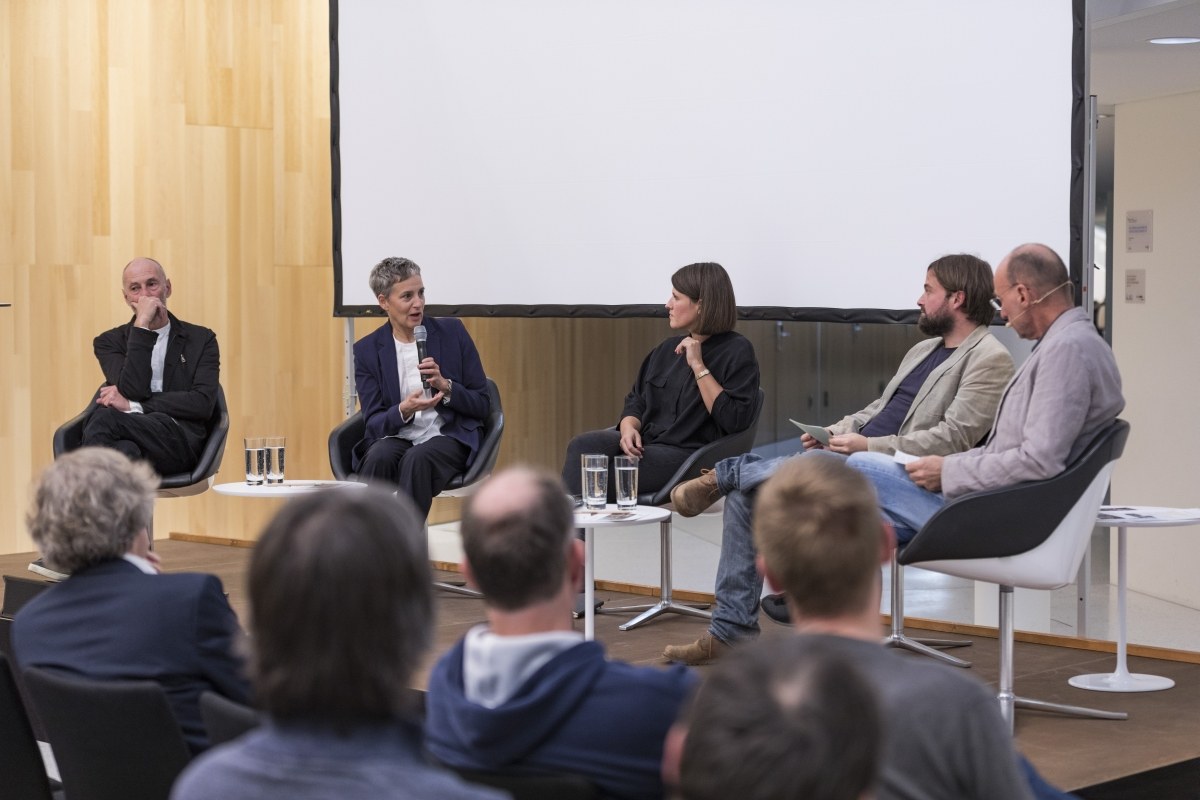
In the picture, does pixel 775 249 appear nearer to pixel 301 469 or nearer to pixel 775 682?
pixel 301 469

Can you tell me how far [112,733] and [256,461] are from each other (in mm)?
3078

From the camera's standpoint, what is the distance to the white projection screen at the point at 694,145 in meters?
5.00

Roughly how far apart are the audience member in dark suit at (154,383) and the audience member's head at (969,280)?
300 cm

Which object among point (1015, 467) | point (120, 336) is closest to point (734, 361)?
point (1015, 467)

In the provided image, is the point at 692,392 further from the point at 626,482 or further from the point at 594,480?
the point at 594,480

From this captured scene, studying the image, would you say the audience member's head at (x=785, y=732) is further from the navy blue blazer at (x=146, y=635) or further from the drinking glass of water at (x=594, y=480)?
the drinking glass of water at (x=594, y=480)

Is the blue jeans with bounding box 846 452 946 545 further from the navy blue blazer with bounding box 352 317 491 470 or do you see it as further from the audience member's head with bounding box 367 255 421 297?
the audience member's head with bounding box 367 255 421 297

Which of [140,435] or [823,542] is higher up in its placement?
[823,542]

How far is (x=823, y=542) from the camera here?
1.76m

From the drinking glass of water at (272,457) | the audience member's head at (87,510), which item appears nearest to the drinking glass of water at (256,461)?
the drinking glass of water at (272,457)

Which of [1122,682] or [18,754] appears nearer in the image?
[18,754]

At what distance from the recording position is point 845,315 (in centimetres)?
537

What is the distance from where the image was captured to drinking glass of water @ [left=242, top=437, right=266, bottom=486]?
16.9 feet

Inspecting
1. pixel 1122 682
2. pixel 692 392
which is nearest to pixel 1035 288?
pixel 1122 682
